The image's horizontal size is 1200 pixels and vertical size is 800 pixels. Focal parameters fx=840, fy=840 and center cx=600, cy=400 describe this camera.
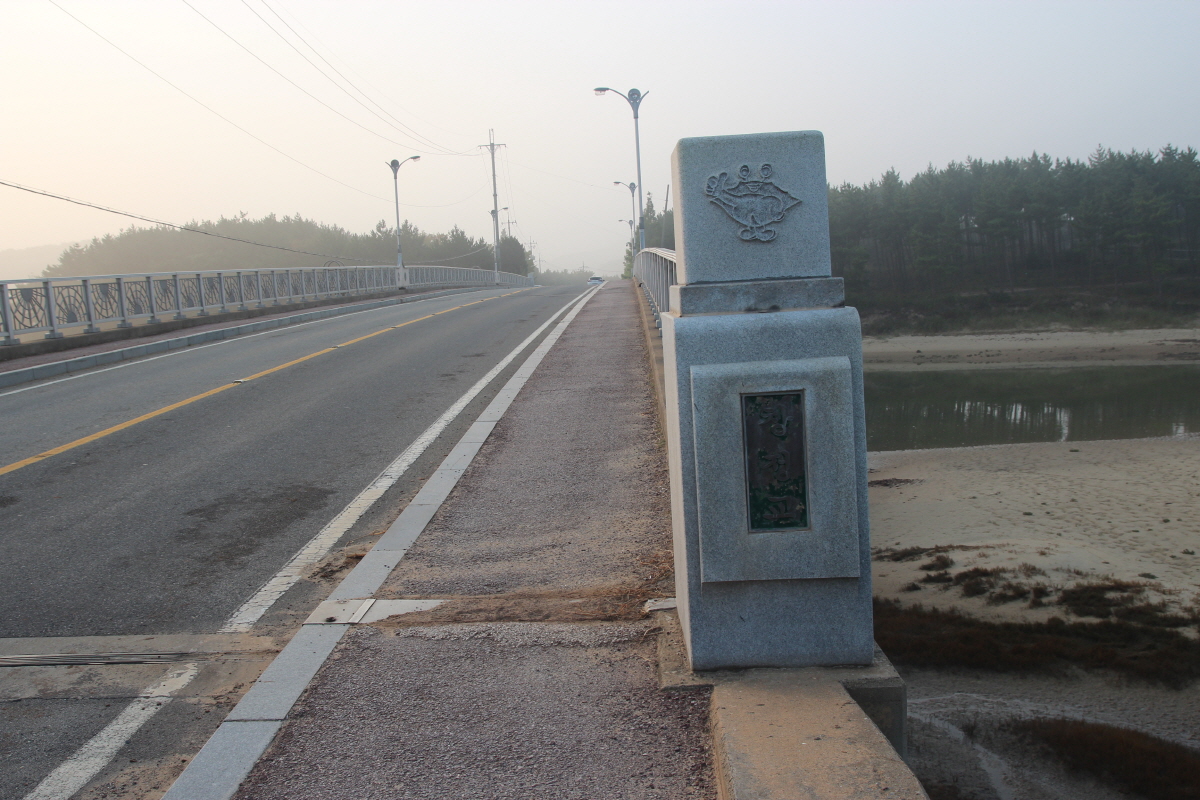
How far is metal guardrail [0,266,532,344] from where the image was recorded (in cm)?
1528

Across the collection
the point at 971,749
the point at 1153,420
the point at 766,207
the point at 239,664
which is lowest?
the point at 1153,420

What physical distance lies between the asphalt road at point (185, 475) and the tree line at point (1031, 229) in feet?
250

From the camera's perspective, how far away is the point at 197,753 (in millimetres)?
2908

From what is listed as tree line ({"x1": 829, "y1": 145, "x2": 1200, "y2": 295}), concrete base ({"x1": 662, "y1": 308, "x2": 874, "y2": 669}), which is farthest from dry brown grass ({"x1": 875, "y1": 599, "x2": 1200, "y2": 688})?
tree line ({"x1": 829, "y1": 145, "x2": 1200, "y2": 295})

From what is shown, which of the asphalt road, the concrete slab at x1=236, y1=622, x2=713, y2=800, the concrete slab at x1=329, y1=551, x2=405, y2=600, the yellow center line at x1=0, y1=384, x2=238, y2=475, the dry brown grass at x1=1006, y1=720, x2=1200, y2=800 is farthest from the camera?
the yellow center line at x1=0, y1=384, x2=238, y2=475

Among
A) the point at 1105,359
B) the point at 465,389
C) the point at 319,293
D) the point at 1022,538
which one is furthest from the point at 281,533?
the point at 1105,359

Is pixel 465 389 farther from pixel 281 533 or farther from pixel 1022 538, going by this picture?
pixel 1022 538

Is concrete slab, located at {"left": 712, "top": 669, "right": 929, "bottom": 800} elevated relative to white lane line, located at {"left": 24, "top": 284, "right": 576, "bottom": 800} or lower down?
elevated

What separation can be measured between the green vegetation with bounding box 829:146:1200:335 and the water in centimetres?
2278

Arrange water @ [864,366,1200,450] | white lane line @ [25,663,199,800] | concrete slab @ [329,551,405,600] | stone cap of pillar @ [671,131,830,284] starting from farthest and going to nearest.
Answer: water @ [864,366,1200,450] < concrete slab @ [329,551,405,600] < stone cap of pillar @ [671,131,830,284] < white lane line @ [25,663,199,800]

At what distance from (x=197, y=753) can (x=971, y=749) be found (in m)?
5.07

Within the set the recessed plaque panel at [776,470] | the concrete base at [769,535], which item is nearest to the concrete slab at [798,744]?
the concrete base at [769,535]

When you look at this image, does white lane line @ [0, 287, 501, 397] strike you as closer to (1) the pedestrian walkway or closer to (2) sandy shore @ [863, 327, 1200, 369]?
(1) the pedestrian walkway

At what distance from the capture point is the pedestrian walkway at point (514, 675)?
8.55 ft
